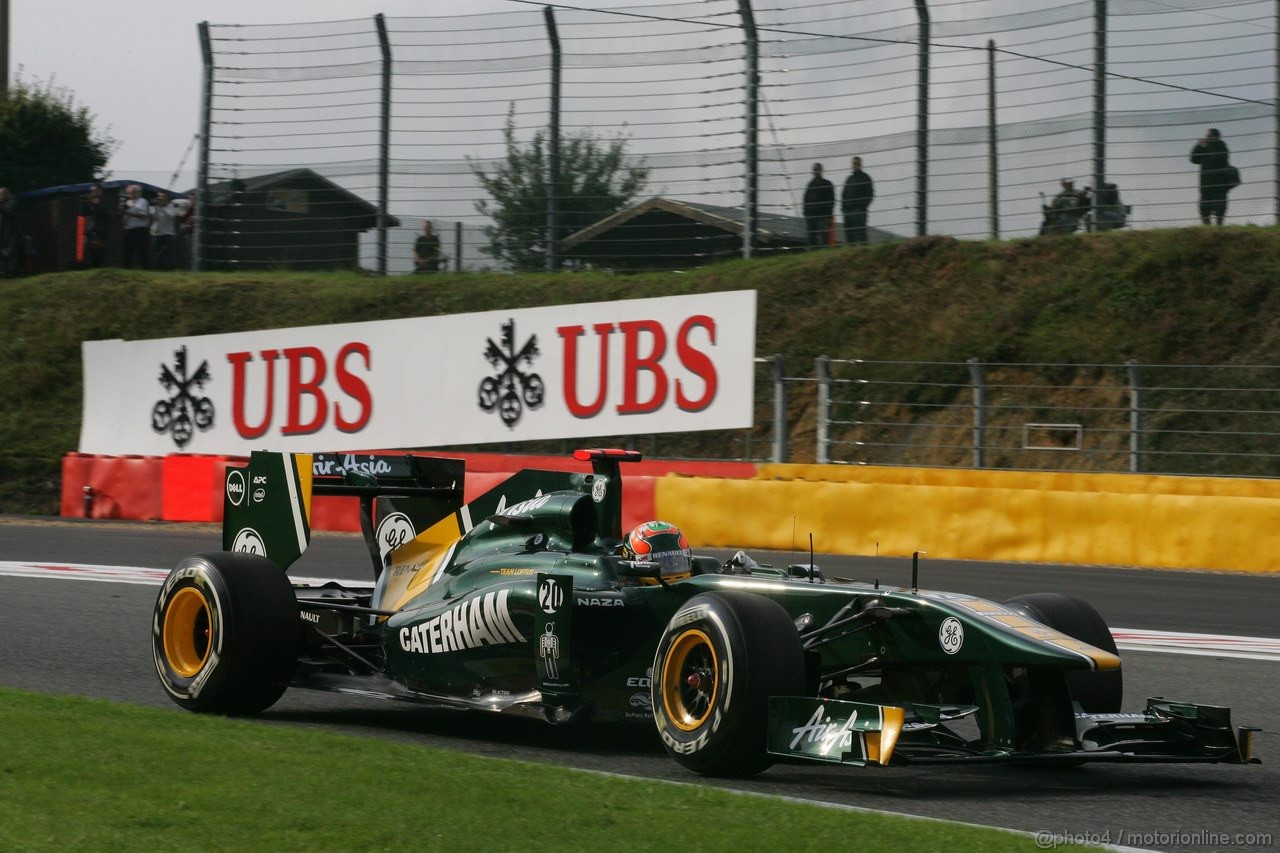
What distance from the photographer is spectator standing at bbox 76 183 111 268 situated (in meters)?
26.6

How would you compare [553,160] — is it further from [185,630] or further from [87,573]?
[185,630]

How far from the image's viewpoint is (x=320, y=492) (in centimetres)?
771

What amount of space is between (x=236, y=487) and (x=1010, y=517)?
8.45 metres

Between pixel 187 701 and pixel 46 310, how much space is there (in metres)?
20.4

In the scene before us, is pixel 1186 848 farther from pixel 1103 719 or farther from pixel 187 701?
pixel 187 701

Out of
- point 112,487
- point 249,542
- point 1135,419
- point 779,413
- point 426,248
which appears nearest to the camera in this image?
point 249,542

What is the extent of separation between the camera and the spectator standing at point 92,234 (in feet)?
87.4

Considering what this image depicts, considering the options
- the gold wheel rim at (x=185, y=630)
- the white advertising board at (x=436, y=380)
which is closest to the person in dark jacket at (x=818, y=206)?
the white advertising board at (x=436, y=380)

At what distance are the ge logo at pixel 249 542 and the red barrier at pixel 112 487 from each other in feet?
38.9

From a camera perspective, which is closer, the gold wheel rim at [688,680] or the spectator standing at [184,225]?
the gold wheel rim at [688,680]

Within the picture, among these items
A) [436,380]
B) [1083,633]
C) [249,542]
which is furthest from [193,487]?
[1083,633]

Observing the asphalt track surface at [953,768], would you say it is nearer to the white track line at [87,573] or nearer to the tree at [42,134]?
the white track line at [87,573]

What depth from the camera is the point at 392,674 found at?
6.98m

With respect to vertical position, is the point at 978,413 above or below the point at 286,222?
below
